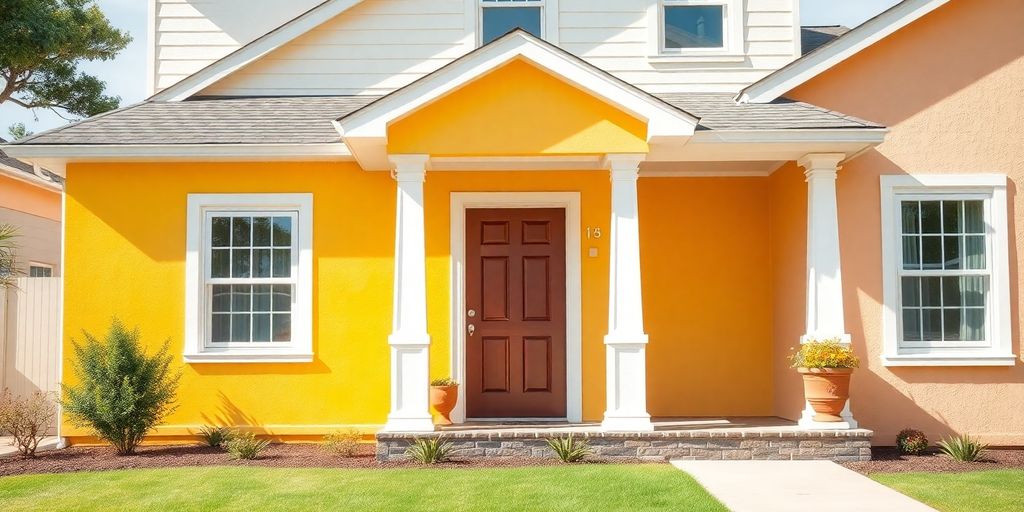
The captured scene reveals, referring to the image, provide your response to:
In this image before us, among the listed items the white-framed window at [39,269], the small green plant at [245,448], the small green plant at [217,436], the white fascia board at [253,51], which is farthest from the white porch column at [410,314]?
the white-framed window at [39,269]

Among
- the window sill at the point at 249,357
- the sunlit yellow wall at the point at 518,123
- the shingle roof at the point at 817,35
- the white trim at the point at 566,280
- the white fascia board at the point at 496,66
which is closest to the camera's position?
the white fascia board at the point at 496,66

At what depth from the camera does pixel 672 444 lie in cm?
883

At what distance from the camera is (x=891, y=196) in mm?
9922

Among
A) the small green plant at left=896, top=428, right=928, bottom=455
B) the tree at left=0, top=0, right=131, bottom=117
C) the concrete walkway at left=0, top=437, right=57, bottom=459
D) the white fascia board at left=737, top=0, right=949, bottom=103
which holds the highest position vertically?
the tree at left=0, top=0, right=131, bottom=117

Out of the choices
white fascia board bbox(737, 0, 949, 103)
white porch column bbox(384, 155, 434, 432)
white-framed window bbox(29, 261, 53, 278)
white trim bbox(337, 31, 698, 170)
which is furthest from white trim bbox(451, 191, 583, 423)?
white-framed window bbox(29, 261, 53, 278)

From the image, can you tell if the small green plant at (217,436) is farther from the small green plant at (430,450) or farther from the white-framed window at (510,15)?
the white-framed window at (510,15)

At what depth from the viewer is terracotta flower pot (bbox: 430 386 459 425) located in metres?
9.75

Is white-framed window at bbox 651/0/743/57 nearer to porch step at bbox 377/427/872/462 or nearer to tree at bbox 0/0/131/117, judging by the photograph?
porch step at bbox 377/427/872/462

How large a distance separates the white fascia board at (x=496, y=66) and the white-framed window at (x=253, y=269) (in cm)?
177

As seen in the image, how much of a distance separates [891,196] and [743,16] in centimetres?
289

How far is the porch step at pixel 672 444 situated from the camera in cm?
880

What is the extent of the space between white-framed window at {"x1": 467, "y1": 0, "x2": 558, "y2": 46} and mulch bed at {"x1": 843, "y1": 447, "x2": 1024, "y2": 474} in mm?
6052

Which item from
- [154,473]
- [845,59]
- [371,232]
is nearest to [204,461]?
[154,473]

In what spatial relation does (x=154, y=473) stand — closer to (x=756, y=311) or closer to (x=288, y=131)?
(x=288, y=131)
